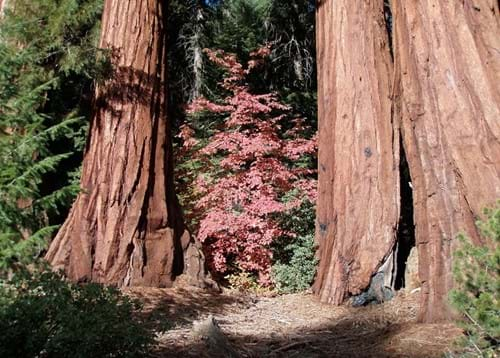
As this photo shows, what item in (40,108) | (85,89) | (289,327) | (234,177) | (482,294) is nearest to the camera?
(482,294)

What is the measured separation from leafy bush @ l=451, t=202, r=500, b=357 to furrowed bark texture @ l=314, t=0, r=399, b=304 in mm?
2874

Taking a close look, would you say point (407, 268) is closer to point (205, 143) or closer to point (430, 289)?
point (430, 289)

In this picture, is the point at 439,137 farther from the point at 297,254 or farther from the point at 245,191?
the point at 245,191

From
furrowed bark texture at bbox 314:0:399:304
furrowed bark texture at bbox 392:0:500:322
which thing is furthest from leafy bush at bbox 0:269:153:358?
furrowed bark texture at bbox 314:0:399:304

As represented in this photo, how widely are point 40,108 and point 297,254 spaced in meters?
4.44

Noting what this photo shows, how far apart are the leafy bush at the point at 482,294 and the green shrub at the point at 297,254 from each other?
4.05 meters

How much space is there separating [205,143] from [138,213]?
14.6ft

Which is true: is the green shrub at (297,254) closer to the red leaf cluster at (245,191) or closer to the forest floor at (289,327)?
the red leaf cluster at (245,191)

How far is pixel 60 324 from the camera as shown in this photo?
296cm

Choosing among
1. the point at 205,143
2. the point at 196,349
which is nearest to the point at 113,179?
the point at 196,349

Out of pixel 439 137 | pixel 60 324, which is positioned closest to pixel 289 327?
pixel 439 137

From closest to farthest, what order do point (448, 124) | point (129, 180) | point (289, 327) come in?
point (448, 124) < point (289, 327) < point (129, 180)

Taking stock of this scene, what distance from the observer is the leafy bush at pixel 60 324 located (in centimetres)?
284

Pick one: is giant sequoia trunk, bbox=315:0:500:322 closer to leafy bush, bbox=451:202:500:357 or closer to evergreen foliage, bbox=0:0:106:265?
leafy bush, bbox=451:202:500:357
